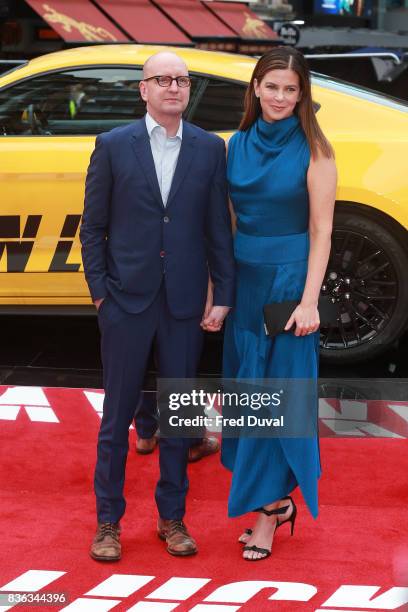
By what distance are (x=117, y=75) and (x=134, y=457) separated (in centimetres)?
244

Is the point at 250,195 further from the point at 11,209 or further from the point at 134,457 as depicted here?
the point at 11,209

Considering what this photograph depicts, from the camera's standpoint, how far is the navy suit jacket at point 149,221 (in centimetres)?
368

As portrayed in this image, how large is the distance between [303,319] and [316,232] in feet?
1.01

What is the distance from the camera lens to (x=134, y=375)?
12.7 feet

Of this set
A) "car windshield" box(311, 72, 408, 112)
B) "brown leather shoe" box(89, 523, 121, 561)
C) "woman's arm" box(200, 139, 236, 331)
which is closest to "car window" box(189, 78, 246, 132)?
"car windshield" box(311, 72, 408, 112)

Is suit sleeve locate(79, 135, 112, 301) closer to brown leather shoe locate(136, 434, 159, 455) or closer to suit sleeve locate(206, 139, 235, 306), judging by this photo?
suit sleeve locate(206, 139, 235, 306)

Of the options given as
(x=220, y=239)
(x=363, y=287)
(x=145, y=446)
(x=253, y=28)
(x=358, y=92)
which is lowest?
(x=145, y=446)

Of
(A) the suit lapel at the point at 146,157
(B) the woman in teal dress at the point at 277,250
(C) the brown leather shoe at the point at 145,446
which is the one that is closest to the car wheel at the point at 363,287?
(C) the brown leather shoe at the point at 145,446

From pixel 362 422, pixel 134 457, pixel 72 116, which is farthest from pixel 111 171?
pixel 72 116

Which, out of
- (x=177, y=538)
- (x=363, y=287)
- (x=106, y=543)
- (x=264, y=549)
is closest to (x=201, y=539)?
(x=177, y=538)

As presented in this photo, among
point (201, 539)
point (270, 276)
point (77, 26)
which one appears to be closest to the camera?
point (270, 276)

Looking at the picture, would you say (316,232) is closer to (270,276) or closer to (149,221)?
(270,276)

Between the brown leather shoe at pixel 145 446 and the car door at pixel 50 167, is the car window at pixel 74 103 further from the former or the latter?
the brown leather shoe at pixel 145 446

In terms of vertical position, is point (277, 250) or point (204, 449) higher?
point (277, 250)
